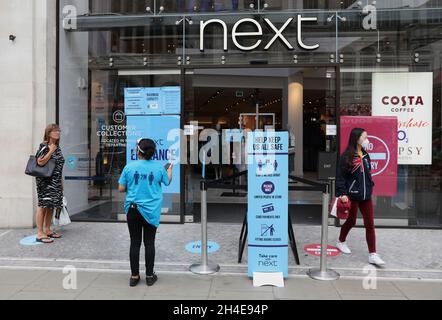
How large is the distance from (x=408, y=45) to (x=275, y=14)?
8.16 feet

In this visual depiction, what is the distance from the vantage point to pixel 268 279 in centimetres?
493

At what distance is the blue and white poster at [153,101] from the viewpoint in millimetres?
7988

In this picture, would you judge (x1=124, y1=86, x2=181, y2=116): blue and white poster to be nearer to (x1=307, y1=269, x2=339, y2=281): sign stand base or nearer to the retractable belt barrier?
the retractable belt barrier

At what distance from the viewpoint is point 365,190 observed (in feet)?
18.5

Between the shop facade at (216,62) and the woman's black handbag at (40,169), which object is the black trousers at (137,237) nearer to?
the woman's black handbag at (40,169)

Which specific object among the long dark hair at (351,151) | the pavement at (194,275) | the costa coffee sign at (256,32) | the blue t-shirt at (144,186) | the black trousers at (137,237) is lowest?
the pavement at (194,275)

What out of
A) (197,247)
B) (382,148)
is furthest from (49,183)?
(382,148)

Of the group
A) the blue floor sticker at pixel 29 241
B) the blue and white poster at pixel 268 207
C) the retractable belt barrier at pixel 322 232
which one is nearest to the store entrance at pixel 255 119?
the blue floor sticker at pixel 29 241

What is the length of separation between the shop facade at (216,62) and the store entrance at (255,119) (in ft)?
0.77

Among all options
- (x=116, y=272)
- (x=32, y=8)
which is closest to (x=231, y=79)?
(x=32, y=8)

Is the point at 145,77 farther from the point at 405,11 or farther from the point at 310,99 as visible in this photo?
the point at 310,99

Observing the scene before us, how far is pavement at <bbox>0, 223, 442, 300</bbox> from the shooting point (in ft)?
15.1

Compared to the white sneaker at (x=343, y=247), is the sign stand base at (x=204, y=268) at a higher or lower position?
lower
